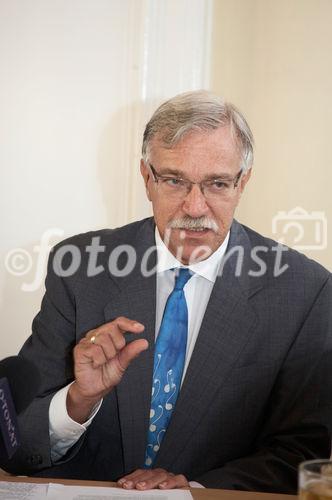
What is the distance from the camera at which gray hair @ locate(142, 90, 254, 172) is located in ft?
5.35

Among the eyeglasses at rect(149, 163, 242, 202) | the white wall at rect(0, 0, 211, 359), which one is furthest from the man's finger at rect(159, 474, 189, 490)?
the white wall at rect(0, 0, 211, 359)

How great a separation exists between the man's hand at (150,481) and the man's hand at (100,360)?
186mm

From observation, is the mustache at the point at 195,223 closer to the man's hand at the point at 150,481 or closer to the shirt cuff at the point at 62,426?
the shirt cuff at the point at 62,426

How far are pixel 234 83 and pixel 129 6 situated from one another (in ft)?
1.33

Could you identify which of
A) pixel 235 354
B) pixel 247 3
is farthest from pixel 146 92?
pixel 235 354

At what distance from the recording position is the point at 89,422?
5.01 ft

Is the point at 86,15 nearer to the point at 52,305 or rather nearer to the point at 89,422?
the point at 52,305

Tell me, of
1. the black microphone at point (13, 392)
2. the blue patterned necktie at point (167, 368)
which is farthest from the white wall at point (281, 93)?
the black microphone at point (13, 392)

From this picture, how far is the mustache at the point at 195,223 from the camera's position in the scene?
1644 mm
